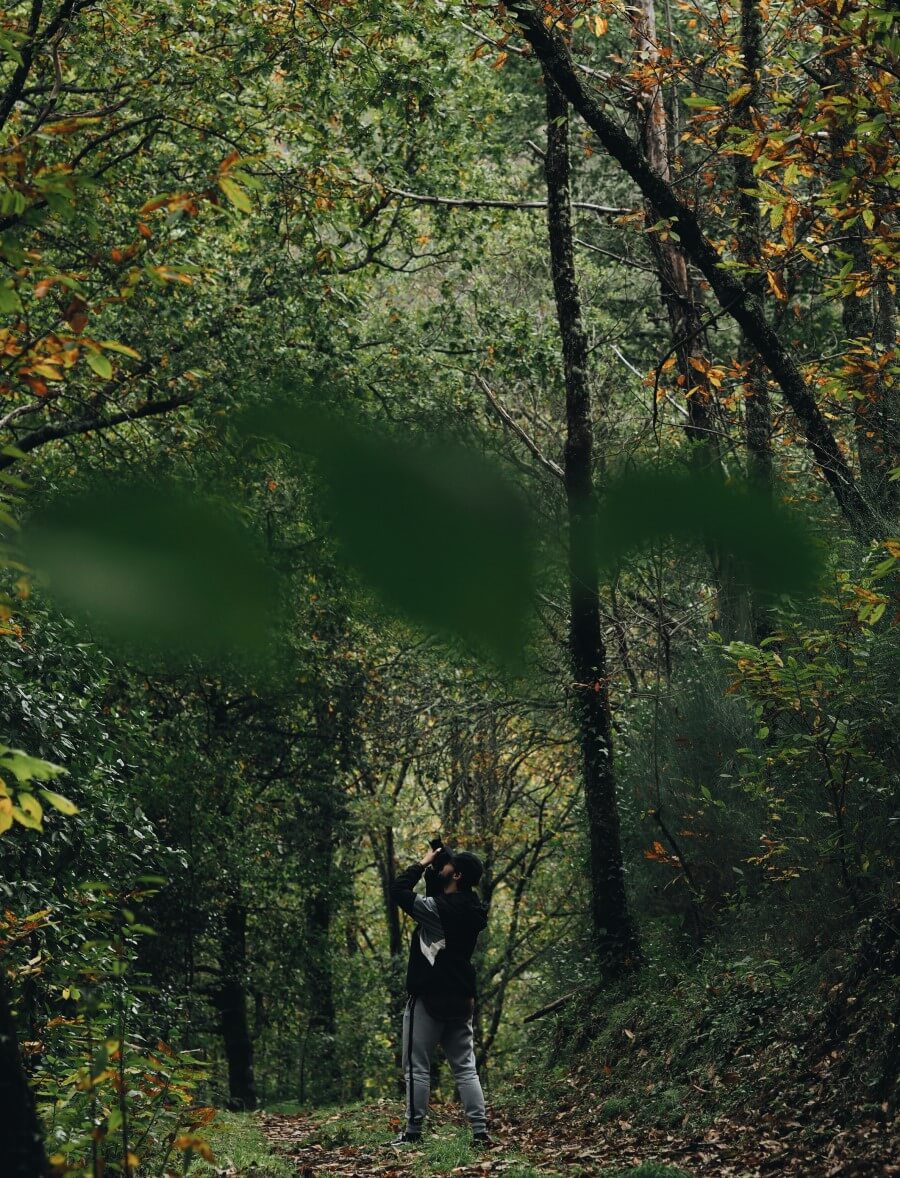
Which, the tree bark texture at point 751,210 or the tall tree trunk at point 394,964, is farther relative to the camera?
the tall tree trunk at point 394,964

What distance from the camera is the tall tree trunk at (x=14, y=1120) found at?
2260 millimetres

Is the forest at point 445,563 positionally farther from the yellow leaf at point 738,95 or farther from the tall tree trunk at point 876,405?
the yellow leaf at point 738,95

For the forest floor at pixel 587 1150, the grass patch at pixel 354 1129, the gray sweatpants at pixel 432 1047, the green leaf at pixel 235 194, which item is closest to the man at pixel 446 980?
the gray sweatpants at pixel 432 1047

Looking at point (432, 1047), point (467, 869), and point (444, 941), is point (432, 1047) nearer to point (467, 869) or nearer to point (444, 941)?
point (444, 941)

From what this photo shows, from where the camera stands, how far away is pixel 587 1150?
7.55 m

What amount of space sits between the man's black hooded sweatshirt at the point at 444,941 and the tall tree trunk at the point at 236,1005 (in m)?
10.1

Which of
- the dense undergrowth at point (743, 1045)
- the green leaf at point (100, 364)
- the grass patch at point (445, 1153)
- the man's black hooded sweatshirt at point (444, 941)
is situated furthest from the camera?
the man's black hooded sweatshirt at point (444, 941)

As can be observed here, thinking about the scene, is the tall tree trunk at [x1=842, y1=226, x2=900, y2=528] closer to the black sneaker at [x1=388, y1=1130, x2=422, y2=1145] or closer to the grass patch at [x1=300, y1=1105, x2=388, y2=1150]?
the black sneaker at [x1=388, y1=1130, x2=422, y2=1145]

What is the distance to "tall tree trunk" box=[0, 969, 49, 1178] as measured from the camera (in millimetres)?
2260

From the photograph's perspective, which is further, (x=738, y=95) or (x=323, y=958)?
(x=323, y=958)

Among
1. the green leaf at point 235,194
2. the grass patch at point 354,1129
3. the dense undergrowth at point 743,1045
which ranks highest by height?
the green leaf at point 235,194

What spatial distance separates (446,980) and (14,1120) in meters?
5.56

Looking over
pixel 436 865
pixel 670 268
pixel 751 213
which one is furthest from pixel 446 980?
pixel 670 268

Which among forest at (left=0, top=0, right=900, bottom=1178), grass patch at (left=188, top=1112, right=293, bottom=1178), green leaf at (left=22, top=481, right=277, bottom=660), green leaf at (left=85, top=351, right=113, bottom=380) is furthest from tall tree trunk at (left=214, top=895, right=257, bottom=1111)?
green leaf at (left=22, top=481, right=277, bottom=660)
